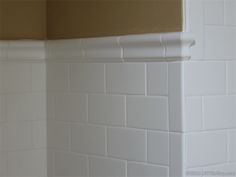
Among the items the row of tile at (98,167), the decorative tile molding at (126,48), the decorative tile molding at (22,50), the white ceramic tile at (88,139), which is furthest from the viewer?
the decorative tile molding at (22,50)

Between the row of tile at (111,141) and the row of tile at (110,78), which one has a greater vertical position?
the row of tile at (110,78)

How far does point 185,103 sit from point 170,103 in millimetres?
45

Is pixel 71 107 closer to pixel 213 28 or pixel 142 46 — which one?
pixel 142 46

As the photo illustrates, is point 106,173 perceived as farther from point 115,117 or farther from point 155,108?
point 155,108

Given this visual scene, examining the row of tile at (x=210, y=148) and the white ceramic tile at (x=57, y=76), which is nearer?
the row of tile at (x=210, y=148)

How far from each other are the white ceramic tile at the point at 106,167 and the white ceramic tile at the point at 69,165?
0.12 ft

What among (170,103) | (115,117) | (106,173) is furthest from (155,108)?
(106,173)

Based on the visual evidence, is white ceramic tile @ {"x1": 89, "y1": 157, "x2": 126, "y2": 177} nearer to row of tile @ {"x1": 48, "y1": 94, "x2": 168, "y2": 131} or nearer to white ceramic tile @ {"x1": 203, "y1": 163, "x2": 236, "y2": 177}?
row of tile @ {"x1": 48, "y1": 94, "x2": 168, "y2": 131}

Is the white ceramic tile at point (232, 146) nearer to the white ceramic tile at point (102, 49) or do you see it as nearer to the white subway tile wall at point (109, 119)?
the white subway tile wall at point (109, 119)

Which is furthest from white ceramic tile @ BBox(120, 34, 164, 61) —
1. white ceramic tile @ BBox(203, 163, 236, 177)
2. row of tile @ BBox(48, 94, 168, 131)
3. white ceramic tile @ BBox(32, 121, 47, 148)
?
white ceramic tile @ BBox(32, 121, 47, 148)

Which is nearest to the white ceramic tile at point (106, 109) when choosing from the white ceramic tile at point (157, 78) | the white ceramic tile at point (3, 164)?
the white ceramic tile at point (157, 78)

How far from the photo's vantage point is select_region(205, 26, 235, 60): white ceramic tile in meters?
1.30

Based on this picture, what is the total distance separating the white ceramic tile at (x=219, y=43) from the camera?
130cm

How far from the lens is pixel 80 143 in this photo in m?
1.56
